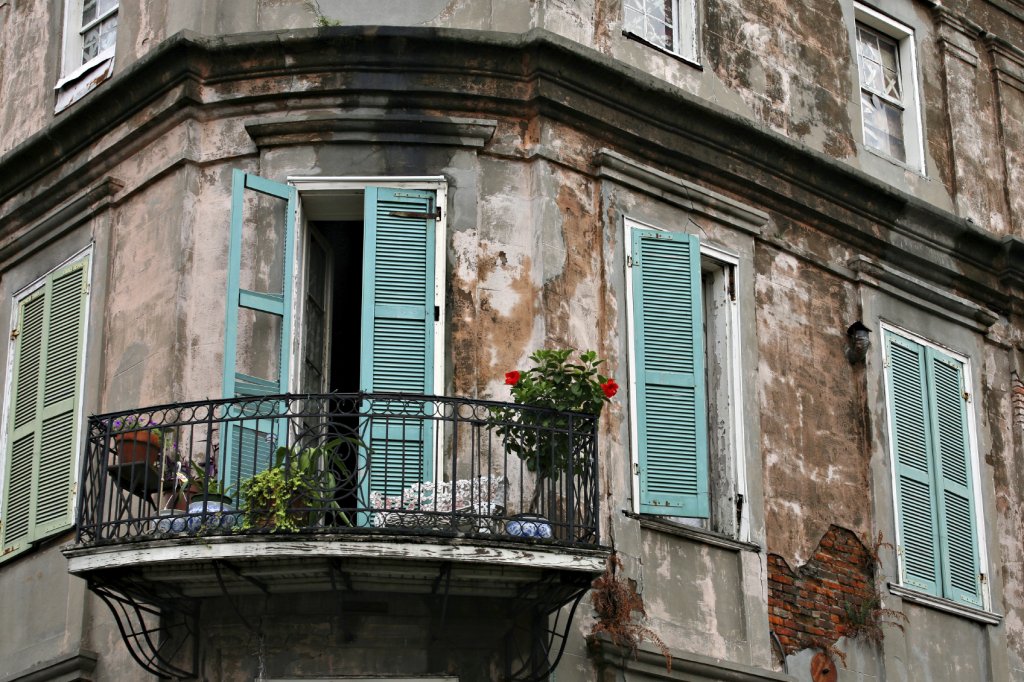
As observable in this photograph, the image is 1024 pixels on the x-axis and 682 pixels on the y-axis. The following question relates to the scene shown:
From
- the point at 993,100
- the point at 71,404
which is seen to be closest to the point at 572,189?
the point at 71,404

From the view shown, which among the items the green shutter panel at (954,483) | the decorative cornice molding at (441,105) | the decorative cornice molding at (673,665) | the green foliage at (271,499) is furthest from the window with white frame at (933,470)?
the green foliage at (271,499)

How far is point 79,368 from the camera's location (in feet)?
43.9

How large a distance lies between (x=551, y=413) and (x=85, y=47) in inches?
207

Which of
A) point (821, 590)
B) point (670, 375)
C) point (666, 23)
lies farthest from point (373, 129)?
point (821, 590)

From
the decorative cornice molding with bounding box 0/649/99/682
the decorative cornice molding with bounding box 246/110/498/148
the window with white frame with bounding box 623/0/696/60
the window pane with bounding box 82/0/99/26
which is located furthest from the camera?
the window pane with bounding box 82/0/99/26

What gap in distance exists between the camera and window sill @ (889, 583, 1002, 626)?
14.1m

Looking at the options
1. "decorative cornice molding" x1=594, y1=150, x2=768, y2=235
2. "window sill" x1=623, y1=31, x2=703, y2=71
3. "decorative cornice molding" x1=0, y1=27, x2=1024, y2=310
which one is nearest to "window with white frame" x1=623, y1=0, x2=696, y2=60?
"window sill" x1=623, y1=31, x2=703, y2=71

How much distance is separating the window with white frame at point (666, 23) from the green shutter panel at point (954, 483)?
3058 millimetres

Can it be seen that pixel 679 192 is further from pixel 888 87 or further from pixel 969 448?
pixel 969 448

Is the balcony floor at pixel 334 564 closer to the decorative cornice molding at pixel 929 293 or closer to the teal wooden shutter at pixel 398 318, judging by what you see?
the teal wooden shutter at pixel 398 318

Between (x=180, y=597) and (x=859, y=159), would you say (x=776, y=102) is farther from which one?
(x=180, y=597)

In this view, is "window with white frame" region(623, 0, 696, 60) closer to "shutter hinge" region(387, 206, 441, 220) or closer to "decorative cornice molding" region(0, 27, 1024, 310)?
"decorative cornice molding" region(0, 27, 1024, 310)

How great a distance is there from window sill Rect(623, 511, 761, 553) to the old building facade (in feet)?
0.14

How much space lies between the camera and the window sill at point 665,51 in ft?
45.7
